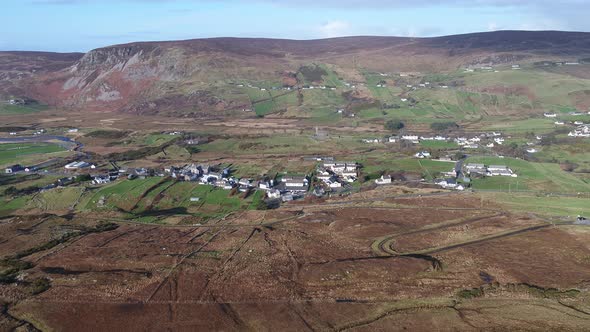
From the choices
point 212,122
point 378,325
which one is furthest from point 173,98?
point 378,325

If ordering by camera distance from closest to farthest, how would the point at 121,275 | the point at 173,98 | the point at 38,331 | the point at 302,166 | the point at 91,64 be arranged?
the point at 38,331
the point at 121,275
the point at 302,166
the point at 173,98
the point at 91,64

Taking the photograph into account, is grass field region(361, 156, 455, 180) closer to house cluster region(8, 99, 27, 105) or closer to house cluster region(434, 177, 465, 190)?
house cluster region(434, 177, 465, 190)

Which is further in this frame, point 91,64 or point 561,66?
point 91,64

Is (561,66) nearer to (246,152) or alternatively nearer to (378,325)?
(246,152)

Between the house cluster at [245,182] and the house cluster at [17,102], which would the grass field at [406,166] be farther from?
the house cluster at [17,102]

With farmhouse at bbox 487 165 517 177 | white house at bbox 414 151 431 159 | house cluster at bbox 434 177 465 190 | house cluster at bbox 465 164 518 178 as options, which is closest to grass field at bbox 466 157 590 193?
farmhouse at bbox 487 165 517 177
